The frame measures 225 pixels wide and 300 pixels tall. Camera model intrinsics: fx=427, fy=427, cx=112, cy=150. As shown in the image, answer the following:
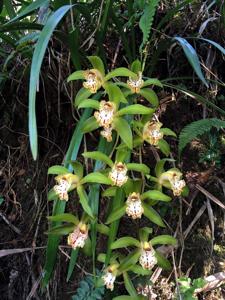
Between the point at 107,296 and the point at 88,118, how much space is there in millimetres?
481

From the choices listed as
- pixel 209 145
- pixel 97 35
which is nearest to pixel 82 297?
Result: pixel 209 145

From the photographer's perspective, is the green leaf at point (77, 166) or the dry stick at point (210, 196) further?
the dry stick at point (210, 196)

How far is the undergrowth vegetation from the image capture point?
979mm

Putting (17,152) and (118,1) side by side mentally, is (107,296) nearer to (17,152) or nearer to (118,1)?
(17,152)

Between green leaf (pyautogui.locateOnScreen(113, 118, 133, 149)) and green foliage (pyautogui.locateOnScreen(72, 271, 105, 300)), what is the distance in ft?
1.30

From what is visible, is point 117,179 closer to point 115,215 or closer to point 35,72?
point 115,215

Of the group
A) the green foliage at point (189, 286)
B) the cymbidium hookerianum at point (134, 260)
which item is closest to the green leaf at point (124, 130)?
the cymbidium hookerianum at point (134, 260)

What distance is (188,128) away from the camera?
1.07 m

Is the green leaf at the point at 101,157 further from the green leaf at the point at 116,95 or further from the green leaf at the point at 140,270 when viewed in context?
the green leaf at the point at 140,270

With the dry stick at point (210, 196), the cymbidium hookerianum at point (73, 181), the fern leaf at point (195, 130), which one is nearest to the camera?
the cymbidium hookerianum at point (73, 181)

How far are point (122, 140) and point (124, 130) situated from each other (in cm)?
3

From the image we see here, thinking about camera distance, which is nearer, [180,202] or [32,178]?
[180,202]

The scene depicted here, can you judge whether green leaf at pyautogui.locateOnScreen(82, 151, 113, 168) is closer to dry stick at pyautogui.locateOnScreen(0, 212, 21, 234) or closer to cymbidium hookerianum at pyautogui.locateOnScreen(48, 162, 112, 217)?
cymbidium hookerianum at pyautogui.locateOnScreen(48, 162, 112, 217)

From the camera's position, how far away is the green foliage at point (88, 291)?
109 cm
